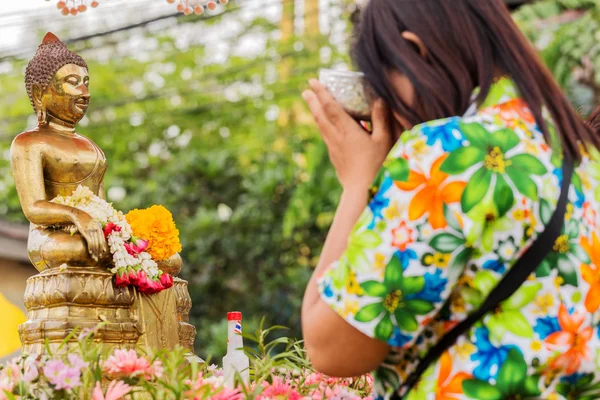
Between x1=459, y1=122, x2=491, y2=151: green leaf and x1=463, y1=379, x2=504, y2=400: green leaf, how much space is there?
40cm

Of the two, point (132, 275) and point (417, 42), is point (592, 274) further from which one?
point (132, 275)

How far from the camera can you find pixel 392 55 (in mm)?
1582

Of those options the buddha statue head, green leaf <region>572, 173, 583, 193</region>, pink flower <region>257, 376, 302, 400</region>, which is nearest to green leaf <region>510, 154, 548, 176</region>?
green leaf <region>572, 173, 583, 193</region>

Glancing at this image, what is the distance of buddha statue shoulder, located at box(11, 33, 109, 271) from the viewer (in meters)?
2.84

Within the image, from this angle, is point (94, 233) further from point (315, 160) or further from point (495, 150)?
point (315, 160)

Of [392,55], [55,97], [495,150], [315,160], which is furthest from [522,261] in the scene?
[315,160]

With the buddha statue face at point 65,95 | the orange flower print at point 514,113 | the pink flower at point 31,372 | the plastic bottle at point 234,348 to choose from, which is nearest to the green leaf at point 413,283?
the orange flower print at point 514,113

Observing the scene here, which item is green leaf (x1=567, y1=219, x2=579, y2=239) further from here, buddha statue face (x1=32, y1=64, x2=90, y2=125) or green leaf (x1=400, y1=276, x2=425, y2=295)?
buddha statue face (x1=32, y1=64, x2=90, y2=125)

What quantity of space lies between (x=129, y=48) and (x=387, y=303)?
14921 millimetres

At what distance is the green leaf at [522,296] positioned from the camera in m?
1.49

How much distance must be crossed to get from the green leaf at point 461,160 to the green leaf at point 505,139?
0.05m

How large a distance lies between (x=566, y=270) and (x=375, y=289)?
359 millimetres

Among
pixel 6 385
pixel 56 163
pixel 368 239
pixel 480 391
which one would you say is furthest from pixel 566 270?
pixel 56 163

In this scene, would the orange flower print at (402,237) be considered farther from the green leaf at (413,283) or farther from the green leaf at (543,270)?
the green leaf at (543,270)
